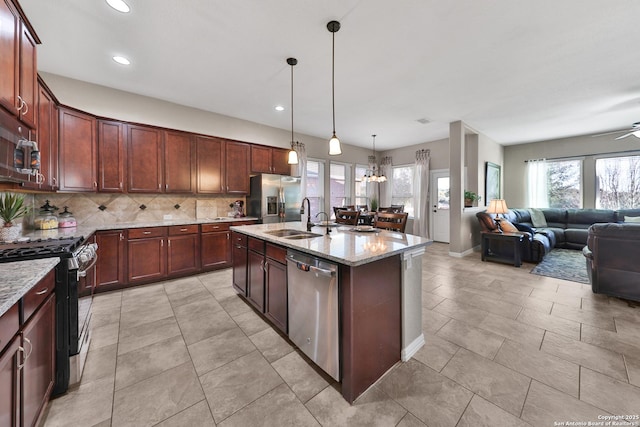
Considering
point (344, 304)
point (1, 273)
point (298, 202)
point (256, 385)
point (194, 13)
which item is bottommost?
point (256, 385)

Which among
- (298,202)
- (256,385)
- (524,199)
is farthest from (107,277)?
(524,199)

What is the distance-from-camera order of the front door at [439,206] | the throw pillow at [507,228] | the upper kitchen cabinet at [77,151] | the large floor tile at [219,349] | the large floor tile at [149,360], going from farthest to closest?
the front door at [439,206], the throw pillow at [507,228], the upper kitchen cabinet at [77,151], the large floor tile at [219,349], the large floor tile at [149,360]

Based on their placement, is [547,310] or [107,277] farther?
[107,277]

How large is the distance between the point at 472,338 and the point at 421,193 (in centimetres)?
511

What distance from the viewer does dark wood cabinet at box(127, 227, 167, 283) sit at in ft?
10.8

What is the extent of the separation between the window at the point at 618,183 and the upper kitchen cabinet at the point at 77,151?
10256mm

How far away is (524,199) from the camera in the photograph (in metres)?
6.84

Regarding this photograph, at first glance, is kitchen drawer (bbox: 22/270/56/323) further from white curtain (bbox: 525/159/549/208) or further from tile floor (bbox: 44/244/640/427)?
white curtain (bbox: 525/159/549/208)

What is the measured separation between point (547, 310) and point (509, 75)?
2.96 meters

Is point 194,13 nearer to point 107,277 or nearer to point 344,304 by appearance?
point 344,304

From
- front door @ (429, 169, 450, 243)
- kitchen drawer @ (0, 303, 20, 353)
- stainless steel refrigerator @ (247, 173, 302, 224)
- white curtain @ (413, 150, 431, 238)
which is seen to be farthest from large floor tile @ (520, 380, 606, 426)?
front door @ (429, 169, 450, 243)

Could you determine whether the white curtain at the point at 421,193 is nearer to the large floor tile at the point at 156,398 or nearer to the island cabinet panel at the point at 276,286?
the island cabinet panel at the point at 276,286

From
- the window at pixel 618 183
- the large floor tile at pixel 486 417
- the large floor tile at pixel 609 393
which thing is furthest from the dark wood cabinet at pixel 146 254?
the window at pixel 618 183

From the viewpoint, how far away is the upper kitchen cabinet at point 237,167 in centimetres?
439
